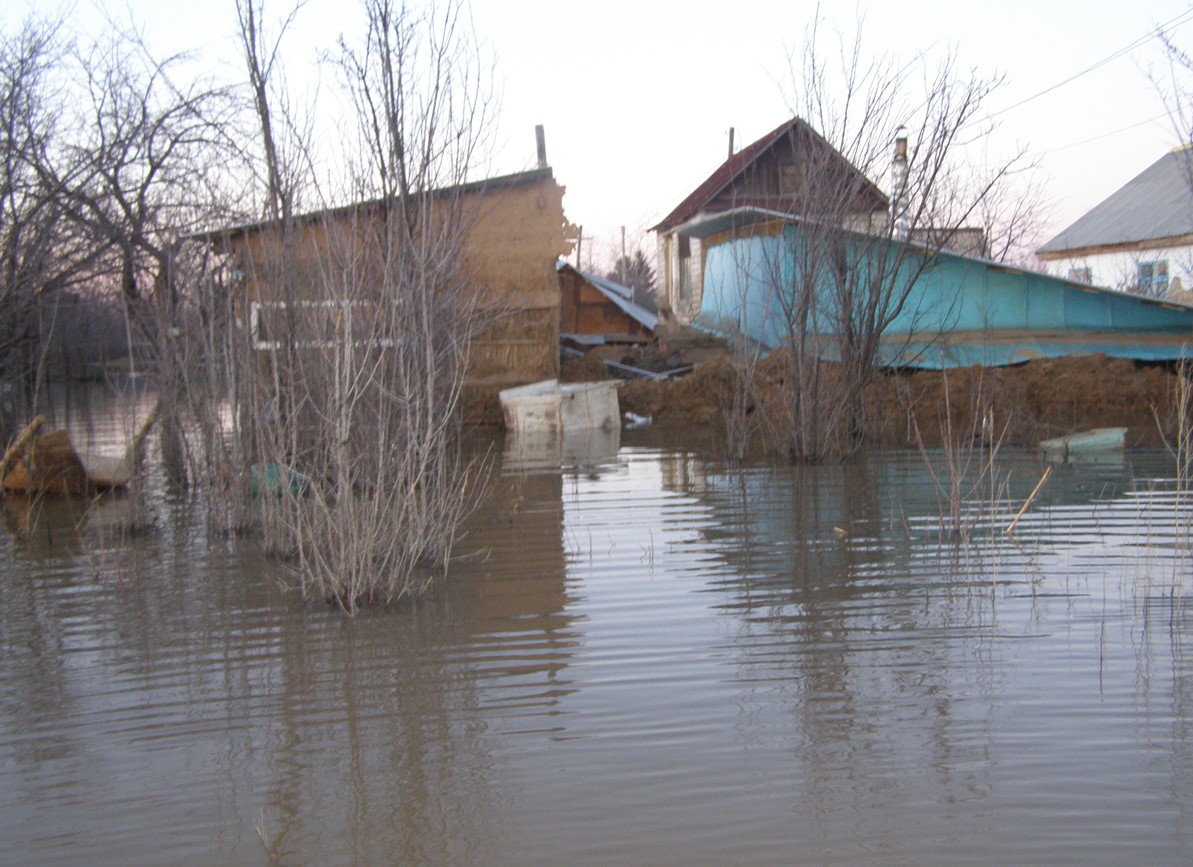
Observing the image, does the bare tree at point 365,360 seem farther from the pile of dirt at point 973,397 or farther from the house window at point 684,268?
the house window at point 684,268

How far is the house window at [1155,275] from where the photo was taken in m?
28.8

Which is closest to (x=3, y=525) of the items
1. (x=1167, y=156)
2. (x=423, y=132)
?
(x=423, y=132)

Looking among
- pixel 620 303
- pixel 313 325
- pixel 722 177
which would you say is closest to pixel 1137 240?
pixel 722 177

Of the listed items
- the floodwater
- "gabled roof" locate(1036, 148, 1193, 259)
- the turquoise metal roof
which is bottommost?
the floodwater

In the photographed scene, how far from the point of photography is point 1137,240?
3089 centimetres

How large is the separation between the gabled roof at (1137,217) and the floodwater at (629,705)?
2541 cm

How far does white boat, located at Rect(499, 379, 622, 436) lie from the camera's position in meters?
15.9

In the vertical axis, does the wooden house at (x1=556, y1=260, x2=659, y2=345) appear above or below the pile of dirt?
above

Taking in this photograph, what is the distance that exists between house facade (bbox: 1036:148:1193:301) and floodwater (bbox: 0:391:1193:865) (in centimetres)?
2299

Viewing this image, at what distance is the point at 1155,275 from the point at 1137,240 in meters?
1.04

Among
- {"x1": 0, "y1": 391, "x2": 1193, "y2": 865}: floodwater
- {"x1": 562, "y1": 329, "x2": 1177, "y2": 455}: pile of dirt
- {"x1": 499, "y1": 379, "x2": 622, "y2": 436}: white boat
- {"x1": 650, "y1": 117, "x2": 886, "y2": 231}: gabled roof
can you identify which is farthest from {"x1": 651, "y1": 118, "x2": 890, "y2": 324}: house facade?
{"x1": 0, "y1": 391, "x2": 1193, "y2": 865}: floodwater

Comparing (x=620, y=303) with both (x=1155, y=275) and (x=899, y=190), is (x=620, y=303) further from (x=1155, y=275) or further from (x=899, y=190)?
(x=899, y=190)

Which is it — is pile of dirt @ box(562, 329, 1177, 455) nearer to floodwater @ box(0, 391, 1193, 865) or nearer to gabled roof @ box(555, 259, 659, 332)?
floodwater @ box(0, 391, 1193, 865)

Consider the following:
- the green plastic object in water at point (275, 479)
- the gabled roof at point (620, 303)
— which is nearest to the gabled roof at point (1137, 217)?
the gabled roof at point (620, 303)
